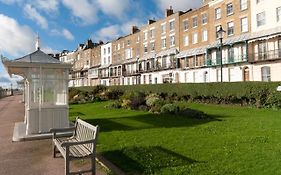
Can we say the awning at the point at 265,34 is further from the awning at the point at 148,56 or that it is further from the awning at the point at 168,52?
the awning at the point at 148,56

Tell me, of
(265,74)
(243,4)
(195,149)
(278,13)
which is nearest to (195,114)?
(195,149)

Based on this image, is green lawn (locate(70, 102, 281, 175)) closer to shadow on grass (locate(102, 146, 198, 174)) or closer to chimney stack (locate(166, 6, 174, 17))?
shadow on grass (locate(102, 146, 198, 174))

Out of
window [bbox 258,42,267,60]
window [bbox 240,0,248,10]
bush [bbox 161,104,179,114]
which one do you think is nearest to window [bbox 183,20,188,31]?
window [bbox 240,0,248,10]

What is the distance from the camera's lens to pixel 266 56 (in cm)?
3516

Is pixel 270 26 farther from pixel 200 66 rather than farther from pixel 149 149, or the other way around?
pixel 149 149

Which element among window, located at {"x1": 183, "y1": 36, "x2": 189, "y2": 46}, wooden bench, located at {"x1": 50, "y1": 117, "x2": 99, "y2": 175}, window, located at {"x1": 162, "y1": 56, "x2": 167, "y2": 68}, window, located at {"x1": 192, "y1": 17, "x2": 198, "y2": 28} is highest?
window, located at {"x1": 192, "y1": 17, "x2": 198, "y2": 28}

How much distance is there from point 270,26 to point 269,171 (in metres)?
32.7

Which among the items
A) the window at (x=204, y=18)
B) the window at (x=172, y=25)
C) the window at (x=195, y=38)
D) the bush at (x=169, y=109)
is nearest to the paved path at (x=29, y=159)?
the bush at (x=169, y=109)

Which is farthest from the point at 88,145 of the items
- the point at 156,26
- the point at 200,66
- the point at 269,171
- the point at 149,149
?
the point at 156,26

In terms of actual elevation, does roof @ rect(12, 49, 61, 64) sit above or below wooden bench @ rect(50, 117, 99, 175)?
above

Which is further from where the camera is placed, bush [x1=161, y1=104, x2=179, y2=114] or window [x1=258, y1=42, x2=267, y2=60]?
window [x1=258, y1=42, x2=267, y2=60]

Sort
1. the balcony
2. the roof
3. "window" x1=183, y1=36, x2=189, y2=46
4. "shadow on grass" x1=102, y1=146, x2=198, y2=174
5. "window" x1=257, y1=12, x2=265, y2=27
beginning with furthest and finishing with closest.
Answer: "window" x1=183, y1=36, x2=189, y2=46
"window" x1=257, y1=12, x2=265, y2=27
the balcony
the roof
"shadow on grass" x1=102, y1=146, x2=198, y2=174

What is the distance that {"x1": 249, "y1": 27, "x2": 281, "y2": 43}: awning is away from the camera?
33469mm

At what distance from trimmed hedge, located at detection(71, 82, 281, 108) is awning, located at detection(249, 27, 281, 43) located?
11688 mm
